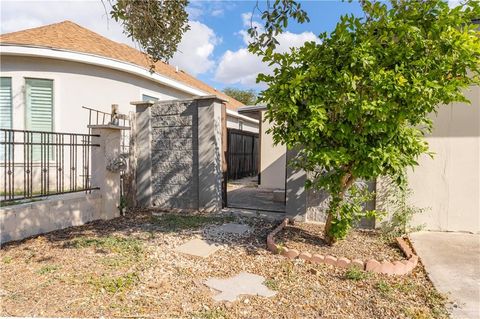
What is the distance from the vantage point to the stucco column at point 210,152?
22.6ft

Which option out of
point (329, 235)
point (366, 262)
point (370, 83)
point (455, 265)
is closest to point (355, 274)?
point (366, 262)

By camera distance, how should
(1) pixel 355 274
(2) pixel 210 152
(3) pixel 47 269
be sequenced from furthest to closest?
(2) pixel 210 152 → (3) pixel 47 269 → (1) pixel 355 274

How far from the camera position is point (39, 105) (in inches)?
359

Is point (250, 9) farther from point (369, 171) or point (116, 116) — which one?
point (116, 116)

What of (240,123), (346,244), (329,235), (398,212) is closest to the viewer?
(329,235)

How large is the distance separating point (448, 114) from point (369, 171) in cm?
266

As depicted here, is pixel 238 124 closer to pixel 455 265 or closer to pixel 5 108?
pixel 5 108

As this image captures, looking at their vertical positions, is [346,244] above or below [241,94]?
below

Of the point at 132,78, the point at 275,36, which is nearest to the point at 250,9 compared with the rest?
the point at 275,36

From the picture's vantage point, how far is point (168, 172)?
7457 mm

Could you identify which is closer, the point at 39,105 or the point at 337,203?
the point at 337,203

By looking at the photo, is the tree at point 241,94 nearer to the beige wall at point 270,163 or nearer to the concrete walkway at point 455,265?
the beige wall at point 270,163

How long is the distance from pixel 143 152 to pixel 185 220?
2.28m

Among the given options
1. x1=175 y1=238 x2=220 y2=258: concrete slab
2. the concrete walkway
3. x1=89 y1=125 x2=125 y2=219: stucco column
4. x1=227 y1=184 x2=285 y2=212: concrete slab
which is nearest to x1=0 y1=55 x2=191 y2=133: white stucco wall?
x1=89 y1=125 x2=125 y2=219: stucco column
